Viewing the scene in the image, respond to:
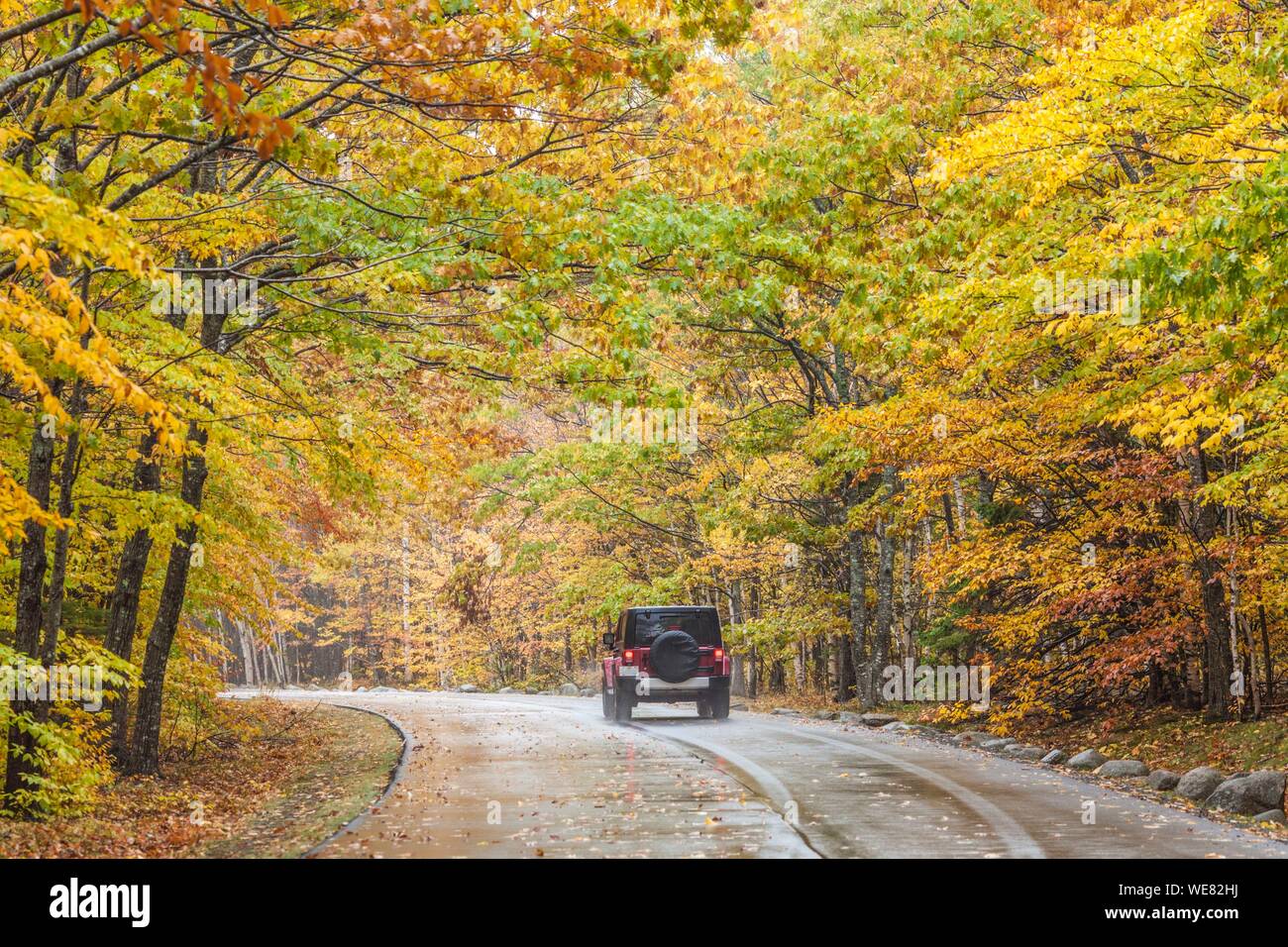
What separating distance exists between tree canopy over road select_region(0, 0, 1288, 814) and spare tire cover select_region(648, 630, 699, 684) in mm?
3999

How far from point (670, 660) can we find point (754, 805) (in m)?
11.2

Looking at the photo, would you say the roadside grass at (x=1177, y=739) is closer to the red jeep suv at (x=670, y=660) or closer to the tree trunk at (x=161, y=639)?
the red jeep suv at (x=670, y=660)

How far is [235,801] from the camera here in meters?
13.8

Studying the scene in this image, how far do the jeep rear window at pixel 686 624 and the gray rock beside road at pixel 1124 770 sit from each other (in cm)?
983

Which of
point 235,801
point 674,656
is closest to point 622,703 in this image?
point 674,656

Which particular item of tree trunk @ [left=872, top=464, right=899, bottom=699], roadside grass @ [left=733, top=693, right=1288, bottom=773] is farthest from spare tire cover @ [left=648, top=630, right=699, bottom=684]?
tree trunk @ [left=872, top=464, right=899, bottom=699]

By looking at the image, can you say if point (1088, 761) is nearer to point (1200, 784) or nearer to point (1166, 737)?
point (1166, 737)

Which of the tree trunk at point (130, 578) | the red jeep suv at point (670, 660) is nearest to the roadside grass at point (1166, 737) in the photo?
the red jeep suv at point (670, 660)

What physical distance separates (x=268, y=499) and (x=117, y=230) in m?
13.2

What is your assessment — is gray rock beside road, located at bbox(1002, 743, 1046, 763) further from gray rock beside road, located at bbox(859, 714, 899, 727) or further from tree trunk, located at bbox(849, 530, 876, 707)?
tree trunk, located at bbox(849, 530, 876, 707)

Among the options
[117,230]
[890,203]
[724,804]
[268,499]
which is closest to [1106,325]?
[890,203]

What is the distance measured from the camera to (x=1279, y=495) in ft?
40.1

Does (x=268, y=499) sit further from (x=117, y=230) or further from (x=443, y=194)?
(x=117, y=230)

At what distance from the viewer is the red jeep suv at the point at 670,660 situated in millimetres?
22828
